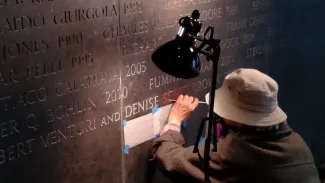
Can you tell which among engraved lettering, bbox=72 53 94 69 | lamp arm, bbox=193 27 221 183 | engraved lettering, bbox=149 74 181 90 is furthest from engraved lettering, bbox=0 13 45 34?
engraved lettering, bbox=149 74 181 90

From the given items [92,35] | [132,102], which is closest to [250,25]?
[132,102]

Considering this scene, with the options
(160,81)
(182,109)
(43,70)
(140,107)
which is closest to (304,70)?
(182,109)

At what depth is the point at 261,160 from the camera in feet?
7.38

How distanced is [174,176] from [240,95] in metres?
0.48

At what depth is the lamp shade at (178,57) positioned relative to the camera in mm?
2051

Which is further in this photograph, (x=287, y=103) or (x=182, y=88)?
(x=287, y=103)

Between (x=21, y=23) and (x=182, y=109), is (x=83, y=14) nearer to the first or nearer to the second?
(x=21, y=23)

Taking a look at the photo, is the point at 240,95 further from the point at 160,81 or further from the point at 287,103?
the point at 287,103

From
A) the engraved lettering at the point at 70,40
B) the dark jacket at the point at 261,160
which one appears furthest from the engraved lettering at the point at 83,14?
the dark jacket at the point at 261,160

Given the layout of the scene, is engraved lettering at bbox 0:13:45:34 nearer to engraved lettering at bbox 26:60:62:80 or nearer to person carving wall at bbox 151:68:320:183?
engraved lettering at bbox 26:60:62:80

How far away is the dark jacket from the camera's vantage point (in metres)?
2.25

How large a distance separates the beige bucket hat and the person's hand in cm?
45

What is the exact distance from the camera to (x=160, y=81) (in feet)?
8.86

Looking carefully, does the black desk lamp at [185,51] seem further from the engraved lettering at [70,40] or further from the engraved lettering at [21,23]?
the engraved lettering at [21,23]
